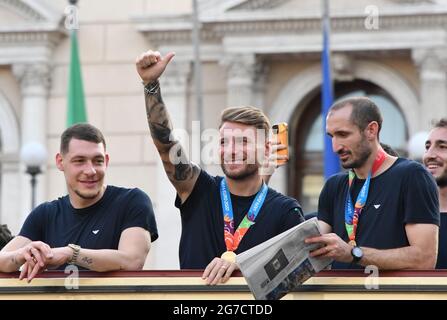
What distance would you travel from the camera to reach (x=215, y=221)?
6.26 meters

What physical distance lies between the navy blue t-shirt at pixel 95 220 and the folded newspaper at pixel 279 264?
4.04 feet

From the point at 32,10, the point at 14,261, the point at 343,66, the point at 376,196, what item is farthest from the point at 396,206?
the point at 32,10

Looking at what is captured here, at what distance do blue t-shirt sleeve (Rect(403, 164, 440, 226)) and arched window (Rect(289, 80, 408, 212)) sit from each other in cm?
1707

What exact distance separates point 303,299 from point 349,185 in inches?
40.3

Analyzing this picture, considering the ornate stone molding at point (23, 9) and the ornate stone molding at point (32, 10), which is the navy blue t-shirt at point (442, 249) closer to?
the ornate stone molding at point (32, 10)

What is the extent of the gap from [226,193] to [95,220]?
0.63m

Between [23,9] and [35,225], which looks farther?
[23,9]

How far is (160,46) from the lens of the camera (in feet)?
77.8

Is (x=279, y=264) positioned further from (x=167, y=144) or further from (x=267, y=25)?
(x=267, y=25)

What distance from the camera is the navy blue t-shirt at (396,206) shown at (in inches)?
235

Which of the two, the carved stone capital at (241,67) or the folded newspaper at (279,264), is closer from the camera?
the folded newspaper at (279,264)

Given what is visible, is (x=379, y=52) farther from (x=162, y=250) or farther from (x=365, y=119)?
(x=365, y=119)

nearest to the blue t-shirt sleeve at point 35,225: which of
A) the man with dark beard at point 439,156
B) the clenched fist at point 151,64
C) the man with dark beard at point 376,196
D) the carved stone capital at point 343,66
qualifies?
the clenched fist at point 151,64
